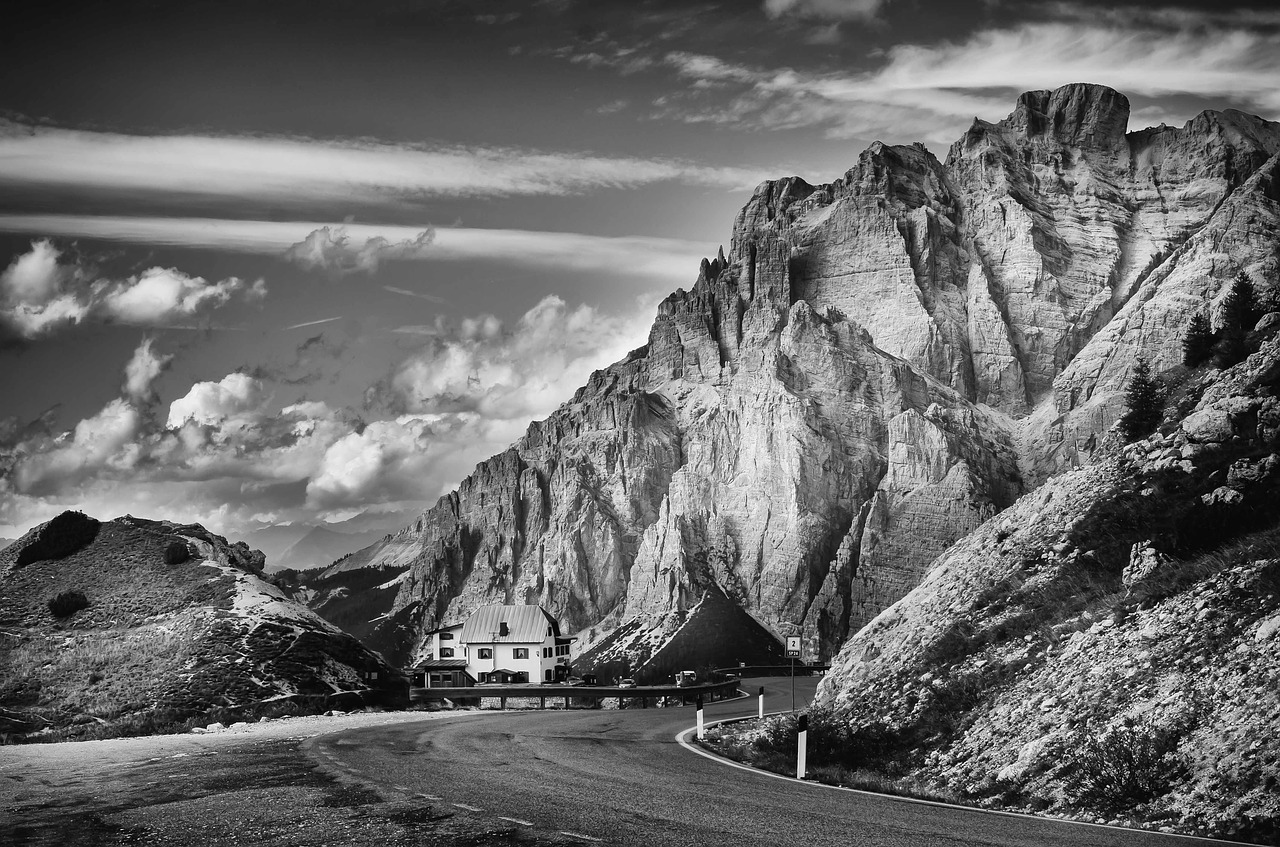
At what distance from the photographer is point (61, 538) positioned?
53.2 m

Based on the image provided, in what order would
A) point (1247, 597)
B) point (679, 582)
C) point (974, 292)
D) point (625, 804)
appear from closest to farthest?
point (625, 804)
point (1247, 597)
point (679, 582)
point (974, 292)

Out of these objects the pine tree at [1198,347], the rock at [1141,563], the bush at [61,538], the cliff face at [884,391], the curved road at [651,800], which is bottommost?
the curved road at [651,800]

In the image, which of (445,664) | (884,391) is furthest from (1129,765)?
(884,391)

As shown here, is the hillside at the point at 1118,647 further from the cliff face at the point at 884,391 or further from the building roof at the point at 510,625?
the cliff face at the point at 884,391

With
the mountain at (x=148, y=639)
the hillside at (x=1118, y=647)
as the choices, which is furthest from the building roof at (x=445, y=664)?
the hillside at (x=1118, y=647)

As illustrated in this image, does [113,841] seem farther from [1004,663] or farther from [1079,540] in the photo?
[1079,540]

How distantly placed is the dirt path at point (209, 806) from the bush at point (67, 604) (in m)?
24.3

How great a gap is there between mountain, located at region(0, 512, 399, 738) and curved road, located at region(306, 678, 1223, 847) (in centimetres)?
1520

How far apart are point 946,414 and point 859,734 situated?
14992cm

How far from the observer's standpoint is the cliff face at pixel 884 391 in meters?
157

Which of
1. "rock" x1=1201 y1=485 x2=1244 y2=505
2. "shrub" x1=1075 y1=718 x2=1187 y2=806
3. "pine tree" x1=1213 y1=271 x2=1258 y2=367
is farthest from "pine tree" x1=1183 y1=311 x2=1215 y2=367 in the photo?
"shrub" x1=1075 y1=718 x2=1187 y2=806

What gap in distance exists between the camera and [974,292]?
18662 cm

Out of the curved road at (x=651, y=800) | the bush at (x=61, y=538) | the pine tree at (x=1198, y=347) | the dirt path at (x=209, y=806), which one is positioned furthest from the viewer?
the bush at (x=61, y=538)

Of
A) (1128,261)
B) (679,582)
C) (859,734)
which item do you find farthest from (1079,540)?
(1128,261)
